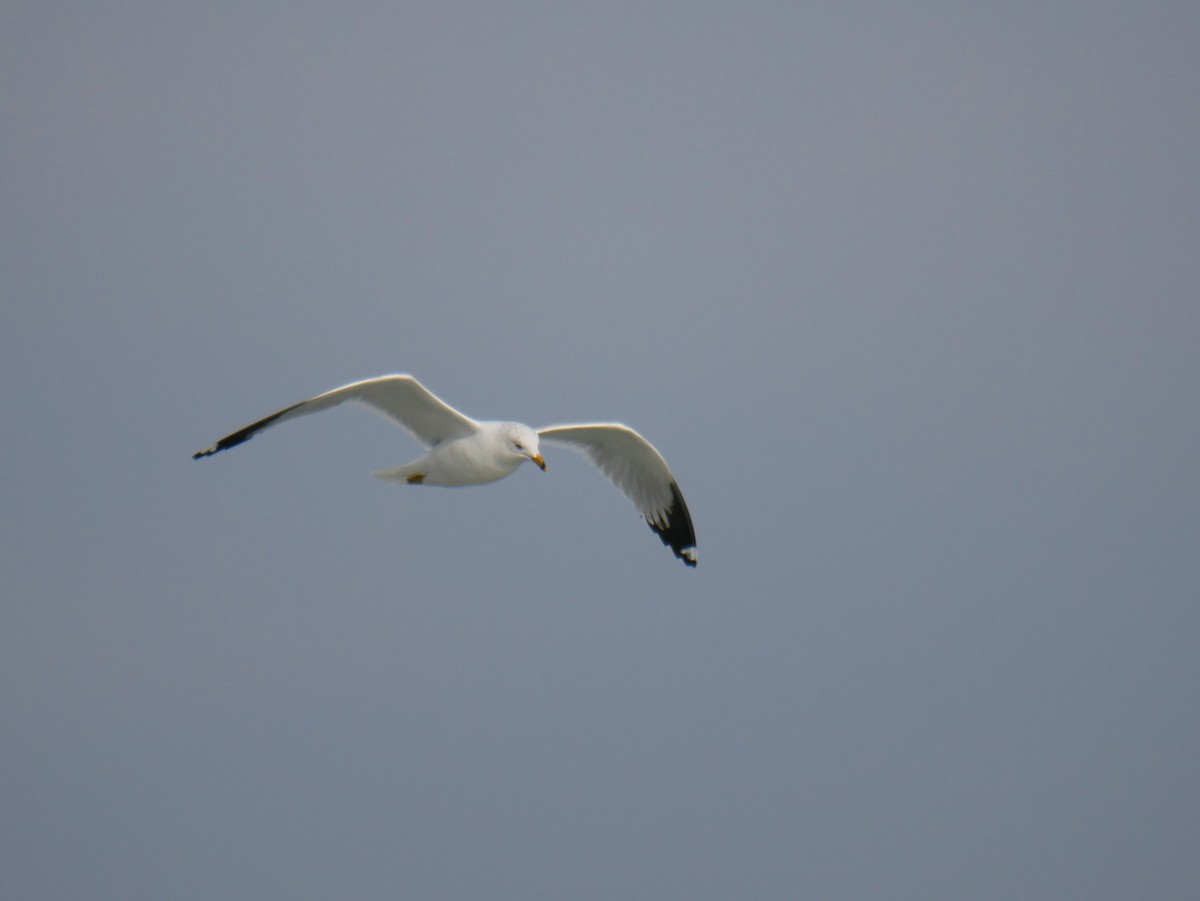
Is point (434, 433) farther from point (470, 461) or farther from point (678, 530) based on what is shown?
point (678, 530)

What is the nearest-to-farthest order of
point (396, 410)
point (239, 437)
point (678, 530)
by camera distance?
point (239, 437) < point (396, 410) < point (678, 530)

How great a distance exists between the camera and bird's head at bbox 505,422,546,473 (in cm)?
775

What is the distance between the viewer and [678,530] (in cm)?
988

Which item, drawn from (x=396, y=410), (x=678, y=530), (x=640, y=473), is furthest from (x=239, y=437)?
(x=678, y=530)

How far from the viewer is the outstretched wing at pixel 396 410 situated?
7.45 metres

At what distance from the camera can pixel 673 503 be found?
9.71 metres

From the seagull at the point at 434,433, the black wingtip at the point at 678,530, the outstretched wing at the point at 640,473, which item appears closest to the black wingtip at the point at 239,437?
the seagull at the point at 434,433

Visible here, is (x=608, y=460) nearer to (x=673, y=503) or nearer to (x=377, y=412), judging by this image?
(x=673, y=503)

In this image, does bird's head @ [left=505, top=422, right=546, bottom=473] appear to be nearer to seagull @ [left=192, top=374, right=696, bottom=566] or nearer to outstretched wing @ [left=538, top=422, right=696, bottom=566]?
seagull @ [left=192, top=374, right=696, bottom=566]

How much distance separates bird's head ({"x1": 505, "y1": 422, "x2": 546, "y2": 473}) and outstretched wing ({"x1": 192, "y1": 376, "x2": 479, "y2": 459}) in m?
0.28

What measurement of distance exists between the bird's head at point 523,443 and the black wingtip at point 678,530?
201 centimetres

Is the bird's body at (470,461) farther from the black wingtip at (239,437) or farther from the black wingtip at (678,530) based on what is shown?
the black wingtip at (678,530)

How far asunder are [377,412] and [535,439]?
0.91 meters

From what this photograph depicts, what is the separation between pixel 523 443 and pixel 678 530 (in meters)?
2.41
